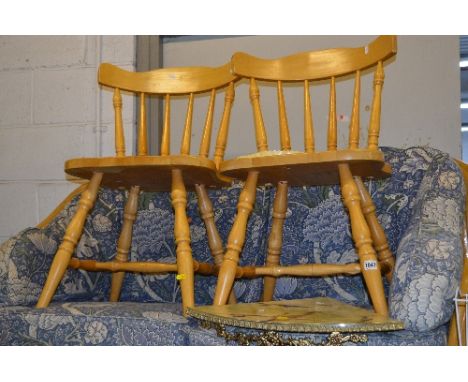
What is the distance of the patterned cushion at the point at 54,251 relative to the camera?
1.48 meters

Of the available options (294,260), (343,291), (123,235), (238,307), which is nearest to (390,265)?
(343,291)

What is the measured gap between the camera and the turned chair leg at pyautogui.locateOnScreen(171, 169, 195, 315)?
1381mm

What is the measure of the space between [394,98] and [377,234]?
88cm

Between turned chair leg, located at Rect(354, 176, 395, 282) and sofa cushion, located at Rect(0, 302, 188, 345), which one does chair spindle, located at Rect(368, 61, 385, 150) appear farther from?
sofa cushion, located at Rect(0, 302, 188, 345)

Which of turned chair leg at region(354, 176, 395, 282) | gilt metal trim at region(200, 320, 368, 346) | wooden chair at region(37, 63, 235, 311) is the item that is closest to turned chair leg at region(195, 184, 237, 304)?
wooden chair at region(37, 63, 235, 311)

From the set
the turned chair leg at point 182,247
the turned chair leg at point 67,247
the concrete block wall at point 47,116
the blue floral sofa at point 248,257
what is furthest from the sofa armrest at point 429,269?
the concrete block wall at point 47,116

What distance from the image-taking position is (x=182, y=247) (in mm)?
1405

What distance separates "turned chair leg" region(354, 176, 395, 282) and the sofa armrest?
19cm

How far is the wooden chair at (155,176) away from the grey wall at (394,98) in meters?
0.59

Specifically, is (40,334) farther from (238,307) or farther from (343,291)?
(343,291)

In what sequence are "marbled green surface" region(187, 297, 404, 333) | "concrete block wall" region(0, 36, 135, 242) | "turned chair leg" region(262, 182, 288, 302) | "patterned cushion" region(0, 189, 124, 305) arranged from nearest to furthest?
"marbled green surface" region(187, 297, 404, 333)
"patterned cushion" region(0, 189, 124, 305)
"turned chair leg" region(262, 182, 288, 302)
"concrete block wall" region(0, 36, 135, 242)

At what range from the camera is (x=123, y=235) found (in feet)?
5.73

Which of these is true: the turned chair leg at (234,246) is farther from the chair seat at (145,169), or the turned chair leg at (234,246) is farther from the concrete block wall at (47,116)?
the concrete block wall at (47,116)

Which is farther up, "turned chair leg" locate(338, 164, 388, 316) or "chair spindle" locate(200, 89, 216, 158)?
"chair spindle" locate(200, 89, 216, 158)
